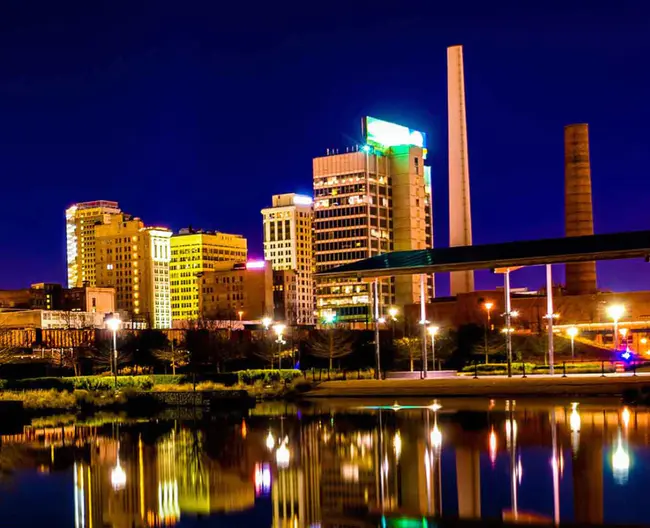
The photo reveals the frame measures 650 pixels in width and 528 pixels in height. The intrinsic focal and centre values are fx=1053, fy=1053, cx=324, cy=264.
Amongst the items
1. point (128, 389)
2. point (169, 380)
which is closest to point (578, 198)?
point (169, 380)

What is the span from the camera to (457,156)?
12875 cm

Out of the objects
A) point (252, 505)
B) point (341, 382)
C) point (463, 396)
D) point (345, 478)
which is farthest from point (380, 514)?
point (341, 382)

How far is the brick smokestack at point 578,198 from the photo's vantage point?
114m

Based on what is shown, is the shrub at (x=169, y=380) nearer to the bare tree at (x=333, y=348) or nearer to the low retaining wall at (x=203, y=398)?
the low retaining wall at (x=203, y=398)

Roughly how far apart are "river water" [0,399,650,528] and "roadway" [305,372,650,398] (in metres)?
8.56

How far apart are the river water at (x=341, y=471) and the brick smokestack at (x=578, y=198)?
7697 centimetres

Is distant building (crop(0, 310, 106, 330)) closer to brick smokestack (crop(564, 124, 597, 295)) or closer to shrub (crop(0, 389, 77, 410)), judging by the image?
brick smokestack (crop(564, 124, 597, 295))

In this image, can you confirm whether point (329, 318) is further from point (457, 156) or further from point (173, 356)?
point (173, 356)

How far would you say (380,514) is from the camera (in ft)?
62.6

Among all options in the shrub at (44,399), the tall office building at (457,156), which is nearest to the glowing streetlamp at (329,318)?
the tall office building at (457,156)

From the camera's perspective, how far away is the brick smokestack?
11381 cm

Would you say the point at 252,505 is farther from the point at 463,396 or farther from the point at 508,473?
the point at 463,396

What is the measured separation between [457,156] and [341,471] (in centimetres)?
10699

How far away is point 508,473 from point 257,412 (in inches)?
885
